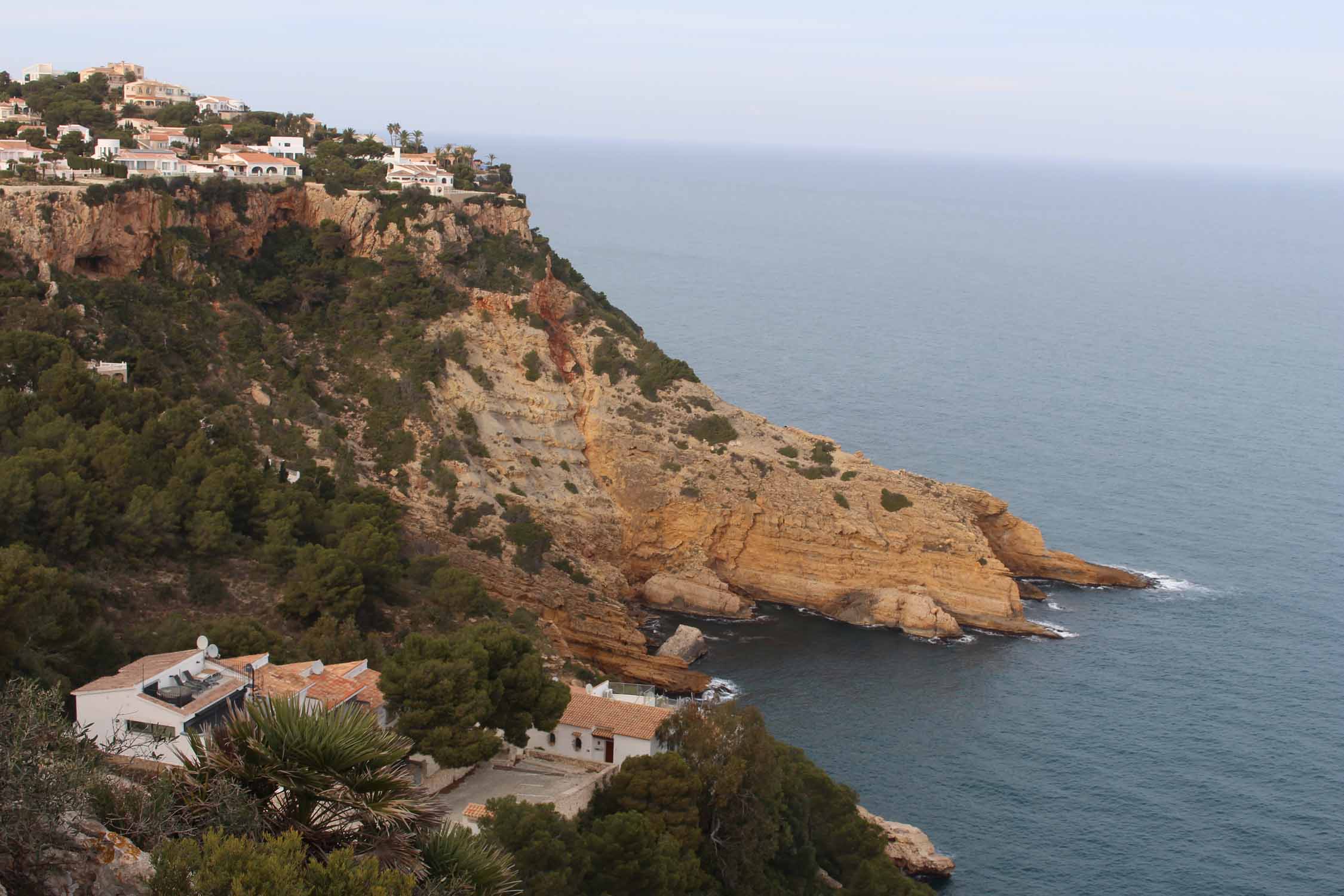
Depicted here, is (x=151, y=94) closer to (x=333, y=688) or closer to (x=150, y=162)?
(x=150, y=162)

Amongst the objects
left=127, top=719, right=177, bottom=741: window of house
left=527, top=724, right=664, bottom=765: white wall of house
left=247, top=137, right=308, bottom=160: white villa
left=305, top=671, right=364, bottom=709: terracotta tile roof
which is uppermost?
left=247, top=137, right=308, bottom=160: white villa

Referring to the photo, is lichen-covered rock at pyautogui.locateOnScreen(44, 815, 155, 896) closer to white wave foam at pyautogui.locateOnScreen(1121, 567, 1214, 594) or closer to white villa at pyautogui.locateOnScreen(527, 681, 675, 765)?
white villa at pyautogui.locateOnScreen(527, 681, 675, 765)

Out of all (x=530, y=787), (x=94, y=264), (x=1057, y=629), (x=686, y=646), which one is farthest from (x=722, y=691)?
(x=94, y=264)

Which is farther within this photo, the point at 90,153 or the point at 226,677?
the point at 90,153

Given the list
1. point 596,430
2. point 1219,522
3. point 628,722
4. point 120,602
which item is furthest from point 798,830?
point 1219,522

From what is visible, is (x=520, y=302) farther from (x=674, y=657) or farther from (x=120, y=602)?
(x=120, y=602)

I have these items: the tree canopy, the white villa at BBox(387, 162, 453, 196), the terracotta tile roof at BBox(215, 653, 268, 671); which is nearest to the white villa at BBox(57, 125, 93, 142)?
the white villa at BBox(387, 162, 453, 196)
